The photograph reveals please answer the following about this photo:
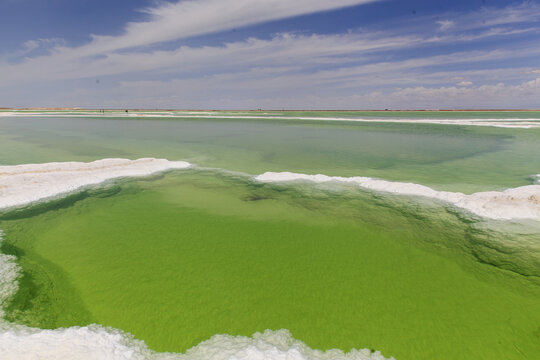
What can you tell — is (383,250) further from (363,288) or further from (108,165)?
(108,165)

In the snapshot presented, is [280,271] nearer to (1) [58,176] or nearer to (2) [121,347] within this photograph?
(2) [121,347]

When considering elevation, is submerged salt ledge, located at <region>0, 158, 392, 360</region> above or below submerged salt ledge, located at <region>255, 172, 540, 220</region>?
below

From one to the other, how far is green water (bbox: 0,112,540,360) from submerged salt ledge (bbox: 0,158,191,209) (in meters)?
1.24

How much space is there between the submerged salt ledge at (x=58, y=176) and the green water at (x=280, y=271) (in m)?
1.24

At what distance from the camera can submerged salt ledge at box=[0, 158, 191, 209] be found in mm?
11000

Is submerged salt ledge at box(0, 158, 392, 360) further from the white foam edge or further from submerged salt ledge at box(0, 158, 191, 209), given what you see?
submerged salt ledge at box(0, 158, 191, 209)

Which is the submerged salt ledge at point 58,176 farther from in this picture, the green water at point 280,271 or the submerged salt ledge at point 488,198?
the submerged salt ledge at point 488,198

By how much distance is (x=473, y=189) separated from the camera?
1236 cm

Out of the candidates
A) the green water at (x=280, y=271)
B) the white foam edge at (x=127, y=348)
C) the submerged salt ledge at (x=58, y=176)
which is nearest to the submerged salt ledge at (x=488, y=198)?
the green water at (x=280, y=271)

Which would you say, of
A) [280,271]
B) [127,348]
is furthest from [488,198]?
[127,348]

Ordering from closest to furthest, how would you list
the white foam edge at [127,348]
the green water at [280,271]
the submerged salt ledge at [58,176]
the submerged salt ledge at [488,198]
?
the white foam edge at [127,348], the green water at [280,271], the submerged salt ledge at [488,198], the submerged salt ledge at [58,176]

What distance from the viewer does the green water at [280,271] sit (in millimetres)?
4625

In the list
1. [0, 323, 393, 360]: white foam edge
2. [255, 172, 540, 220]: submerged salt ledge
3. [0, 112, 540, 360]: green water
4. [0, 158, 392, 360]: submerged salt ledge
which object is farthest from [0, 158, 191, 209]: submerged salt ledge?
[255, 172, 540, 220]: submerged salt ledge

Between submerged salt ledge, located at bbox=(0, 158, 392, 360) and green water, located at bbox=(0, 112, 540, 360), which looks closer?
submerged salt ledge, located at bbox=(0, 158, 392, 360)
